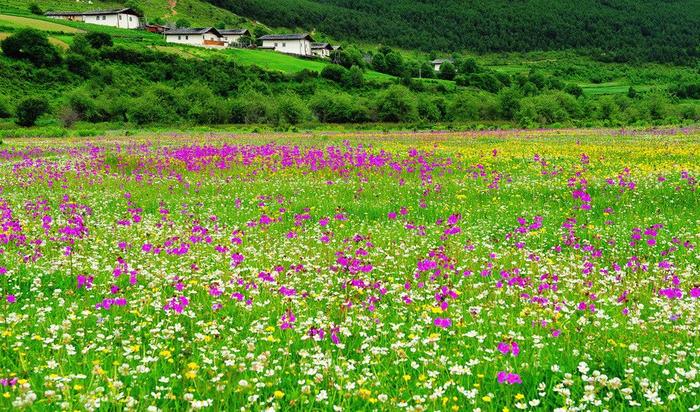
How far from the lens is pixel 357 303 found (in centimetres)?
525

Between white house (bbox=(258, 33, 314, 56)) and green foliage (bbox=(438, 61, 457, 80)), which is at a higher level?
white house (bbox=(258, 33, 314, 56))

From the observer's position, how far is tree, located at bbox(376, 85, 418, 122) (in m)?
86.1

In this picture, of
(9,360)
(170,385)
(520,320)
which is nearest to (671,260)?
(520,320)

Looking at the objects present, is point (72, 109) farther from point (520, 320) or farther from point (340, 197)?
point (520, 320)

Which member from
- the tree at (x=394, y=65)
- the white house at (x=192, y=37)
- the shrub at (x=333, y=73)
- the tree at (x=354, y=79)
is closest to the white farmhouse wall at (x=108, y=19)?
the white house at (x=192, y=37)

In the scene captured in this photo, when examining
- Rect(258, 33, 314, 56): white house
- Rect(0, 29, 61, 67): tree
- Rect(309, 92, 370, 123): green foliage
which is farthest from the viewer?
Rect(258, 33, 314, 56): white house

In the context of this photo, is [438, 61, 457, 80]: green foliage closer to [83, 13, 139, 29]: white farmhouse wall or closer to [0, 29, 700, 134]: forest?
[0, 29, 700, 134]: forest

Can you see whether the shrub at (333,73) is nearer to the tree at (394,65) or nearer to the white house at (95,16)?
the tree at (394,65)

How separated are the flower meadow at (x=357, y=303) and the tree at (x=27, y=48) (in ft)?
308

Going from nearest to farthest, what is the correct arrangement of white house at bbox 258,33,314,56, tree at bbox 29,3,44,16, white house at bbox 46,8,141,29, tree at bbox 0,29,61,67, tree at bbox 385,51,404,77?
tree at bbox 0,29,61,67 < tree at bbox 29,3,44,16 < white house at bbox 46,8,141,29 < tree at bbox 385,51,404,77 < white house at bbox 258,33,314,56

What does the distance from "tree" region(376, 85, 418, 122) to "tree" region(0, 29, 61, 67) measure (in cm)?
5834

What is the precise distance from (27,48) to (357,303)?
106 meters

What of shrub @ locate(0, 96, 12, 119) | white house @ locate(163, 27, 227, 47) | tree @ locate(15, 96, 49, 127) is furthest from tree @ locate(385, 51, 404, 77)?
shrub @ locate(0, 96, 12, 119)

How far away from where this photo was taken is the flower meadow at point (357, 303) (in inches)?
138
